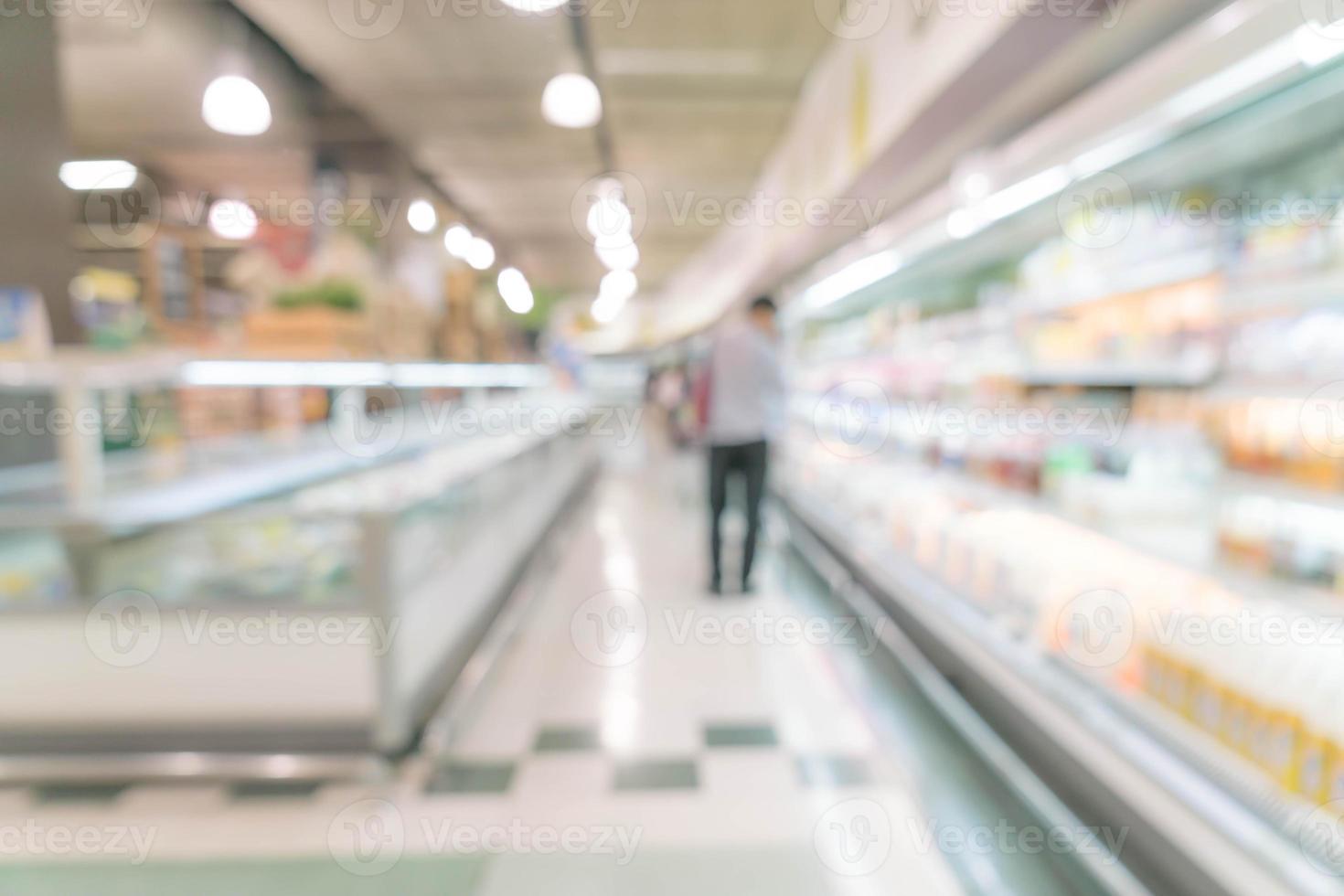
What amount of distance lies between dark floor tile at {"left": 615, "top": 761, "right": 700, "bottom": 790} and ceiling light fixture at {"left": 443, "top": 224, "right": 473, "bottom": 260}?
4.29 meters

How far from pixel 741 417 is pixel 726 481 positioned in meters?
0.38

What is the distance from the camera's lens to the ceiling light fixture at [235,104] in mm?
3637

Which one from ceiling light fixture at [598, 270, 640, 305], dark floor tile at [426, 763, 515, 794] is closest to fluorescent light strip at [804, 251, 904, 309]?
dark floor tile at [426, 763, 515, 794]

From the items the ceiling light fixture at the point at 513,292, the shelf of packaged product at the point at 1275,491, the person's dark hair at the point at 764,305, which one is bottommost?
the shelf of packaged product at the point at 1275,491

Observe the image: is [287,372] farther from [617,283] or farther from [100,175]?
[617,283]

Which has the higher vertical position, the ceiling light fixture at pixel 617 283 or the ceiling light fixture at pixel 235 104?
the ceiling light fixture at pixel 617 283

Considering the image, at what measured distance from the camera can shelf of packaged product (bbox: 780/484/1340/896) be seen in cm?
143

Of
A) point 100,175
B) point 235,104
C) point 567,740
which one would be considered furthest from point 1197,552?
point 100,175

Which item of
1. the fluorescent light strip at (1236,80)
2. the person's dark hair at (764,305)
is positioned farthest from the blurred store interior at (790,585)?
the person's dark hair at (764,305)

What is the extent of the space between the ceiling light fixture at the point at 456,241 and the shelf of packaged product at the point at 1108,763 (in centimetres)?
432

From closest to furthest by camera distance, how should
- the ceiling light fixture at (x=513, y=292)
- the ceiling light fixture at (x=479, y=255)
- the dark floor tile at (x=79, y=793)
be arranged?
1. the dark floor tile at (x=79, y=793)
2. the ceiling light fixture at (x=479, y=255)
3. the ceiling light fixture at (x=513, y=292)

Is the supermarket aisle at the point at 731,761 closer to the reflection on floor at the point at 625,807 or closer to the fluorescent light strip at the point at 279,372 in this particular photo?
the reflection on floor at the point at 625,807

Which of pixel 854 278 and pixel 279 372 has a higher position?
pixel 854 278

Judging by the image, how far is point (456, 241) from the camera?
6117 millimetres
